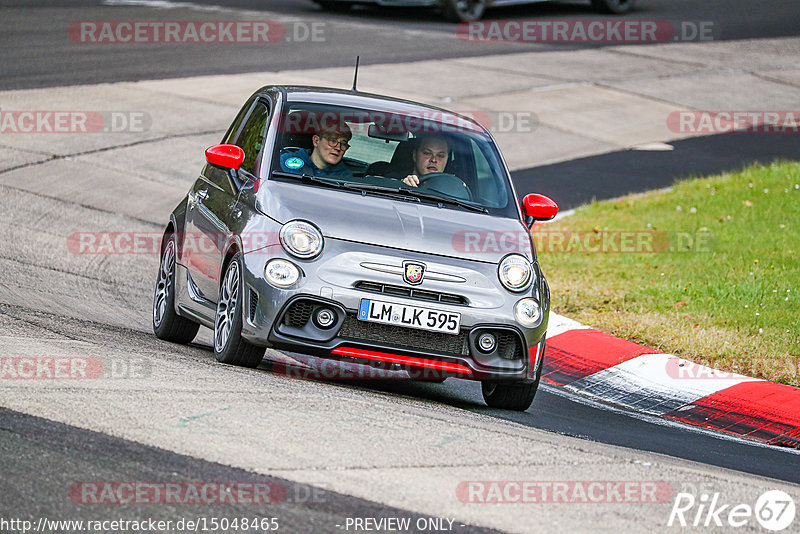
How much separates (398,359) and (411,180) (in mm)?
1424

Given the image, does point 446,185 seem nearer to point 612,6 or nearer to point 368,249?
point 368,249

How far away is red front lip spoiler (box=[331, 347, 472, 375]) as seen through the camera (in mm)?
6902

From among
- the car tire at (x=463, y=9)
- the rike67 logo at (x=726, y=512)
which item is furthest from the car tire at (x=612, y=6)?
the rike67 logo at (x=726, y=512)

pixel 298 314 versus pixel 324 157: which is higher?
pixel 324 157

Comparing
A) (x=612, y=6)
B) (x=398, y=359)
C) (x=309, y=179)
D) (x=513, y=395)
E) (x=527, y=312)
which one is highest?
(x=612, y=6)

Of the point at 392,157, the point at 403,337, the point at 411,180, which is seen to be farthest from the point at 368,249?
the point at 392,157

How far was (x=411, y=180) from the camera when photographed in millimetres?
7906

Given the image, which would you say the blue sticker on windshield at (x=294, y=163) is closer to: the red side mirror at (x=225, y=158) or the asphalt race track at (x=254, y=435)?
the red side mirror at (x=225, y=158)

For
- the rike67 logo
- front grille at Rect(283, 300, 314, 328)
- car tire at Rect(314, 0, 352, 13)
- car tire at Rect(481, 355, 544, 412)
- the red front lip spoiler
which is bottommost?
car tire at Rect(481, 355, 544, 412)

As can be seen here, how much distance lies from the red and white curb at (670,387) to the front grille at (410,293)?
6.02ft

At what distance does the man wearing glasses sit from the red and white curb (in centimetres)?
222

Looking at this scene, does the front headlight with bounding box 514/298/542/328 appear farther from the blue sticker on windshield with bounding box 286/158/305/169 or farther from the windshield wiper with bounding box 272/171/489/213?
the blue sticker on windshield with bounding box 286/158/305/169

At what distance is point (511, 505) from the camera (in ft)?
16.5

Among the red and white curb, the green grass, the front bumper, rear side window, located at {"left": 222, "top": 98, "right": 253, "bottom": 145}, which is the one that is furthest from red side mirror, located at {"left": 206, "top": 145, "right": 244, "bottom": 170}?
the green grass
